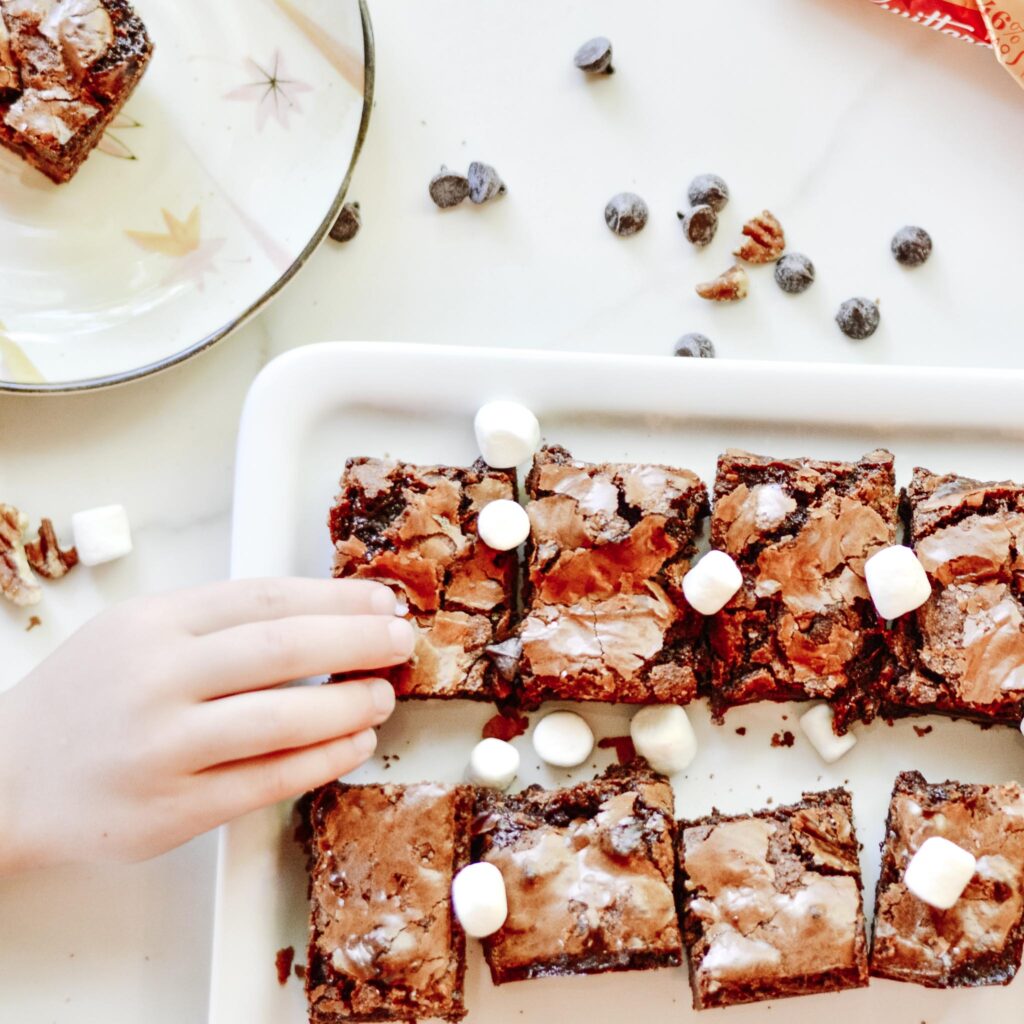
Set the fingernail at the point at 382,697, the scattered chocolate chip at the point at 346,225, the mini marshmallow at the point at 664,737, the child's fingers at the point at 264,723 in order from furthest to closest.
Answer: the scattered chocolate chip at the point at 346,225, the mini marshmallow at the point at 664,737, the fingernail at the point at 382,697, the child's fingers at the point at 264,723

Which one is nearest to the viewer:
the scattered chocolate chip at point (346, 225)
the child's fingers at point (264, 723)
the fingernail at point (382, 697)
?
the child's fingers at point (264, 723)

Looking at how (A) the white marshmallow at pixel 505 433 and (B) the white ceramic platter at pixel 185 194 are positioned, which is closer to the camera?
(A) the white marshmallow at pixel 505 433

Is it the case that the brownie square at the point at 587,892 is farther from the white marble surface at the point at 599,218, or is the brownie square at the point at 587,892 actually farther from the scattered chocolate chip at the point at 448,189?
the scattered chocolate chip at the point at 448,189

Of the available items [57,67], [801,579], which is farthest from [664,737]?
[57,67]

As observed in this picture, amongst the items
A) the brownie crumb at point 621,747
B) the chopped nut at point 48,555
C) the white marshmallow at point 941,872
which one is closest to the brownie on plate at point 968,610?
the white marshmallow at point 941,872

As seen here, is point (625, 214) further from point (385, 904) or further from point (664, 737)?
point (385, 904)

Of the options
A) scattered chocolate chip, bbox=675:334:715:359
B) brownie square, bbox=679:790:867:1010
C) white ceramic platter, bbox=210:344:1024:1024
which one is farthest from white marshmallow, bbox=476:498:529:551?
brownie square, bbox=679:790:867:1010
